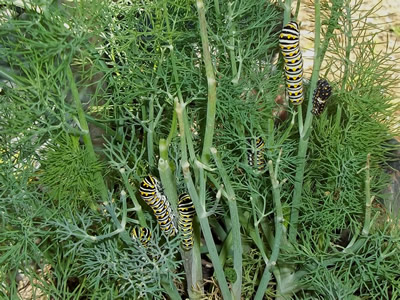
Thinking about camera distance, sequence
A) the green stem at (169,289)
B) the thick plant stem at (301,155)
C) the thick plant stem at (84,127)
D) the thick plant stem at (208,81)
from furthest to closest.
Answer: the green stem at (169,289)
the thick plant stem at (301,155)
the thick plant stem at (84,127)
the thick plant stem at (208,81)

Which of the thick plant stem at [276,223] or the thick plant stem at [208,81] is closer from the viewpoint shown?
the thick plant stem at [208,81]

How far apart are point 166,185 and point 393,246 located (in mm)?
503

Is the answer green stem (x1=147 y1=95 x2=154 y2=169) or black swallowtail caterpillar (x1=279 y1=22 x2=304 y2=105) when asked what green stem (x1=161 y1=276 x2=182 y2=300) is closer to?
green stem (x1=147 y1=95 x2=154 y2=169)

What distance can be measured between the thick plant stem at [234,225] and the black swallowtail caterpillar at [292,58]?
246 mm

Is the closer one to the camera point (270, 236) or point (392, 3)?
point (270, 236)

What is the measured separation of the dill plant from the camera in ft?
3.43

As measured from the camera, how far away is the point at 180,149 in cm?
120

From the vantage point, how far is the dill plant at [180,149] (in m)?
1.05

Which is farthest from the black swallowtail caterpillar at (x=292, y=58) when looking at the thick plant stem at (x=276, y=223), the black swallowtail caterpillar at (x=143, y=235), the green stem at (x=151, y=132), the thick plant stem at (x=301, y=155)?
the black swallowtail caterpillar at (x=143, y=235)

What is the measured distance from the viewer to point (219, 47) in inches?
45.8

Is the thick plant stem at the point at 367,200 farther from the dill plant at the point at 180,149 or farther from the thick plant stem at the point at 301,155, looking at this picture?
the thick plant stem at the point at 301,155

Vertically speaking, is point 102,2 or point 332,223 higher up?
point 102,2

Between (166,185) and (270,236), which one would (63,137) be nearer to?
(166,185)

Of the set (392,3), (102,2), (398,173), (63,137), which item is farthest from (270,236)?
(392,3)
